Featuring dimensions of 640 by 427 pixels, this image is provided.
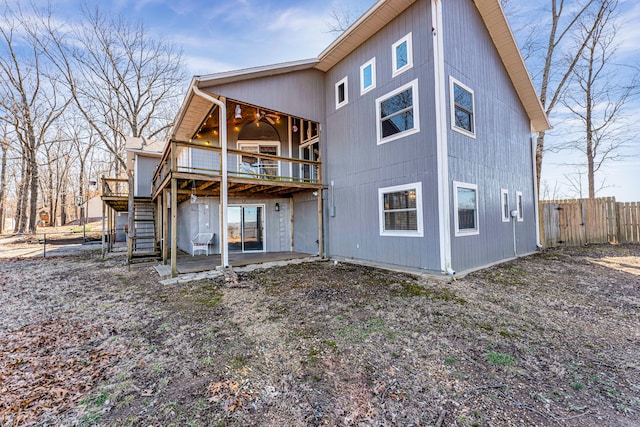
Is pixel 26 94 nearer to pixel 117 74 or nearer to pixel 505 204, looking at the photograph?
pixel 117 74

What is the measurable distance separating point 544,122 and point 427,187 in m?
8.94

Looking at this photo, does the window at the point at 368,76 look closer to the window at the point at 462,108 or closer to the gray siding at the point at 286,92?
the gray siding at the point at 286,92

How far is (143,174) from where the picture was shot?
564 inches

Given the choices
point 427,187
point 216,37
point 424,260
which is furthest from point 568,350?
point 216,37

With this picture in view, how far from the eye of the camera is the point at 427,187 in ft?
21.0

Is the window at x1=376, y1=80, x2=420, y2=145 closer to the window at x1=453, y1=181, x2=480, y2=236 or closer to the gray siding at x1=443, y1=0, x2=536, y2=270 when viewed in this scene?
the gray siding at x1=443, y1=0, x2=536, y2=270

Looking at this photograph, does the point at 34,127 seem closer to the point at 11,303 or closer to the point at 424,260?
the point at 11,303

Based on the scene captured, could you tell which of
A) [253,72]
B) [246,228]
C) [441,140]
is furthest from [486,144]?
[246,228]

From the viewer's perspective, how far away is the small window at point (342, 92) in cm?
874

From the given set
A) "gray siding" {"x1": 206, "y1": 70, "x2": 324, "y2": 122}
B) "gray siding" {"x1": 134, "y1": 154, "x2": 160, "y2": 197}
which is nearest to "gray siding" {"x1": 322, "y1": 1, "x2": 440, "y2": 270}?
"gray siding" {"x1": 206, "y1": 70, "x2": 324, "y2": 122}

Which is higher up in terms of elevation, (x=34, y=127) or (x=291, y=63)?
(x=34, y=127)

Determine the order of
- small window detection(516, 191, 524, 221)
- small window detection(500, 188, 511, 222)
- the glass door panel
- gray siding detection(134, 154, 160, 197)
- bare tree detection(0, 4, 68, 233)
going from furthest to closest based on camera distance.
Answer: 1. bare tree detection(0, 4, 68, 233)
2. gray siding detection(134, 154, 160, 197)
3. the glass door panel
4. small window detection(516, 191, 524, 221)
5. small window detection(500, 188, 511, 222)

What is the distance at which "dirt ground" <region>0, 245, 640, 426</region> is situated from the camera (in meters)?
2.17

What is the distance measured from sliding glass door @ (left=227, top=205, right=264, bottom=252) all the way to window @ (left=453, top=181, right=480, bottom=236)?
7063mm
